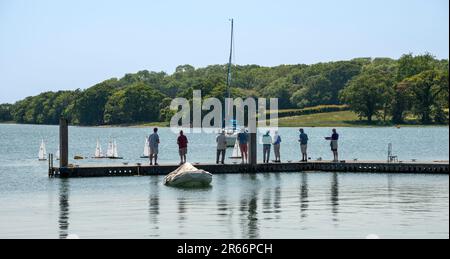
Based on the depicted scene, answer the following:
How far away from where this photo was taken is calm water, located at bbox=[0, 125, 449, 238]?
24.3 m

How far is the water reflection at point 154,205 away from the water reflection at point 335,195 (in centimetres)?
481

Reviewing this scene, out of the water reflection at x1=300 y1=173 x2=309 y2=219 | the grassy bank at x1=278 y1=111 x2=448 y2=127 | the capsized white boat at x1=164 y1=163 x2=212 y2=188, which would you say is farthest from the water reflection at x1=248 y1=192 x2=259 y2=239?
the grassy bank at x1=278 y1=111 x2=448 y2=127

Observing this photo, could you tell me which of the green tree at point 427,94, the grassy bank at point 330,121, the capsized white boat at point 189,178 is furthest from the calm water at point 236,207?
the grassy bank at point 330,121

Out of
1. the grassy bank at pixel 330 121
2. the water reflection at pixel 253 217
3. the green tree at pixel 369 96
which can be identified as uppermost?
the green tree at pixel 369 96

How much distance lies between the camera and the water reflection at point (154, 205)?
2511 cm

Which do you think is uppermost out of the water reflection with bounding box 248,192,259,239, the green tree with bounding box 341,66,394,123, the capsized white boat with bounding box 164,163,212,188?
the green tree with bounding box 341,66,394,123

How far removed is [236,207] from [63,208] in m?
5.26

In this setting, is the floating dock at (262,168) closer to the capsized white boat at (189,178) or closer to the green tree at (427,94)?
the capsized white boat at (189,178)

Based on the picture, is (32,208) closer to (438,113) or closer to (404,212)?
(404,212)

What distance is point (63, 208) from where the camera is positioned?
30125 millimetres

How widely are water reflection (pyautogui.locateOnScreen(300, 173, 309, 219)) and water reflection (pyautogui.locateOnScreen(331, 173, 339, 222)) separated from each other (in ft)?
2.65

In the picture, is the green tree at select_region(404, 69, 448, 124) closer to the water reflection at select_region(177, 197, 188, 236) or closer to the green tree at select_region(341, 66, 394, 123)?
the green tree at select_region(341, 66, 394, 123)

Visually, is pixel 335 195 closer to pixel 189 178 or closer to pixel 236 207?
pixel 236 207
